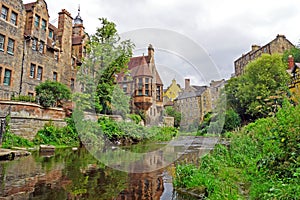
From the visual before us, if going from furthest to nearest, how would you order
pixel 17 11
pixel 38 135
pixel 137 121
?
pixel 137 121 < pixel 17 11 < pixel 38 135

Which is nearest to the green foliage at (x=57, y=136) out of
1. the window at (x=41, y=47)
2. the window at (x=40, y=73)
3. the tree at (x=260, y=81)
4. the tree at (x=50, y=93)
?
the tree at (x=50, y=93)

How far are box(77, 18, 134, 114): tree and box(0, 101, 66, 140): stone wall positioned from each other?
5.80m

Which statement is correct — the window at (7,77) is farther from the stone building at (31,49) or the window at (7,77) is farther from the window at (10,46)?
the window at (10,46)

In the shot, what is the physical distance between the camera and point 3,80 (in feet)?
59.8

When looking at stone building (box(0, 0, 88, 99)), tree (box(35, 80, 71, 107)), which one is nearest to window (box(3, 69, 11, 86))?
stone building (box(0, 0, 88, 99))

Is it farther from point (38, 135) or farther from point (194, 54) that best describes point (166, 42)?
point (38, 135)

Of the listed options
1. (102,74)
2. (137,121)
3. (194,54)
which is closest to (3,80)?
(102,74)

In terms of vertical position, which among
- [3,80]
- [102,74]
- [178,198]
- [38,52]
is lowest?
[178,198]

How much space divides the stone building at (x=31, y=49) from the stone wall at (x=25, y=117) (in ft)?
13.7

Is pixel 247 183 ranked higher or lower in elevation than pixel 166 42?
lower

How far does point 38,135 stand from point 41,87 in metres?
3.92

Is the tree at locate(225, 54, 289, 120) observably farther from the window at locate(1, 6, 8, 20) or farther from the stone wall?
the window at locate(1, 6, 8, 20)

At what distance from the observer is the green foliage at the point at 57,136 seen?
15.2m

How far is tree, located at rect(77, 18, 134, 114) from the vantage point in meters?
22.1
